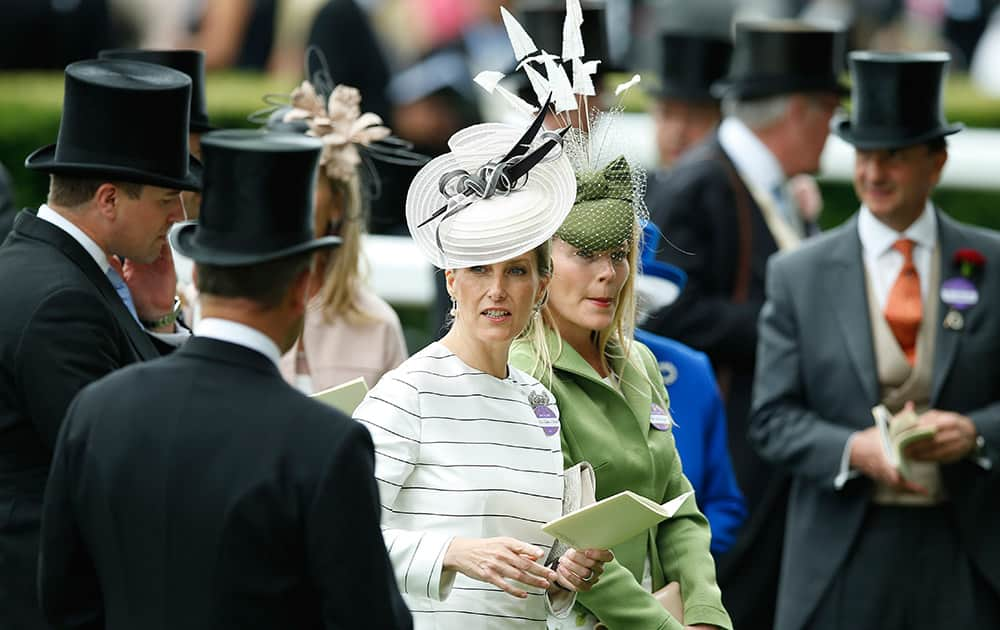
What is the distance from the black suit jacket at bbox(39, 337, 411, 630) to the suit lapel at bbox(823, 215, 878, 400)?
3.05 meters

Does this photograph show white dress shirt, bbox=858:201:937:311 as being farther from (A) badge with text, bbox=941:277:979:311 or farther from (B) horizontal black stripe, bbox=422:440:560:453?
(B) horizontal black stripe, bbox=422:440:560:453

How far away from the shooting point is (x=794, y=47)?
805 centimetres

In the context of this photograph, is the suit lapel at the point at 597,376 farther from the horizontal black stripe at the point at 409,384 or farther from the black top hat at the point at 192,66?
the black top hat at the point at 192,66

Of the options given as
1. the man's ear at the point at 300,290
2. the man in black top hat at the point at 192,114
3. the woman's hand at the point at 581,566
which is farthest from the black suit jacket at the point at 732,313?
the man's ear at the point at 300,290

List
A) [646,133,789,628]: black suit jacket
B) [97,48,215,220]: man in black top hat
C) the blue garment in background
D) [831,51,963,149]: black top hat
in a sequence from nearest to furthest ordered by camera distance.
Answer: the blue garment in background
[97,48,215,220]: man in black top hat
[831,51,963,149]: black top hat
[646,133,789,628]: black suit jacket

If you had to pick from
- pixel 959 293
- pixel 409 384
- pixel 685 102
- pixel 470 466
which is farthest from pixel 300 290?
pixel 685 102

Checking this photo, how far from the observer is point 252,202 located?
3590 mm

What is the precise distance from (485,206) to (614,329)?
2.13ft

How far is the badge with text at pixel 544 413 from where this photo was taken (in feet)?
14.5

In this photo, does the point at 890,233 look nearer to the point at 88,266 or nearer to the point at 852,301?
the point at 852,301

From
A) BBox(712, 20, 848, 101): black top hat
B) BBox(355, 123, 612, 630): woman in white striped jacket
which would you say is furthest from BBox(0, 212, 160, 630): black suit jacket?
BBox(712, 20, 848, 101): black top hat

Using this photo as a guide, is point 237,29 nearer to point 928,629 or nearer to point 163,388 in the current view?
point 928,629

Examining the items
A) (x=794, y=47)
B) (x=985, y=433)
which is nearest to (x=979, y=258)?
(x=985, y=433)

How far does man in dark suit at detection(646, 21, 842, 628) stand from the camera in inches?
279
